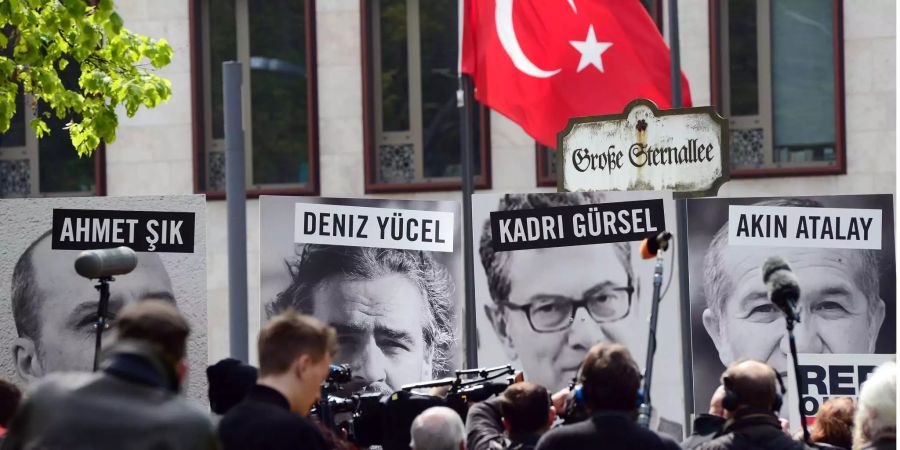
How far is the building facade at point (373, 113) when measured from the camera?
16828mm

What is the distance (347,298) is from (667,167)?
2.20 meters

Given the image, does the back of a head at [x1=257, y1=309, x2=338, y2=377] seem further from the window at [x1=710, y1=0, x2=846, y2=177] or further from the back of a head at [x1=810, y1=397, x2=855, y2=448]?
the window at [x1=710, y1=0, x2=846, y2=177]

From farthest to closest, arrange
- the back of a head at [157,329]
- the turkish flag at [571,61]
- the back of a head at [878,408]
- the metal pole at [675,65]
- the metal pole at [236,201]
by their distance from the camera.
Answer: the turkish flag at [571,61]
the metal pole at [675,65]
the metal pole at [236,201]
the back of a head at [878,408]
the back of a head at [157,329]

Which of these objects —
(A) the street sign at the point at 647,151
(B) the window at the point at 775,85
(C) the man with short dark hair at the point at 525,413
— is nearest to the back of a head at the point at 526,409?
(C) the man with short dark hair at the point at 525,413

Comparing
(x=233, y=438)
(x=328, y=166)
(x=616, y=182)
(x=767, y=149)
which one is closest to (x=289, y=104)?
(x=328, y=166)

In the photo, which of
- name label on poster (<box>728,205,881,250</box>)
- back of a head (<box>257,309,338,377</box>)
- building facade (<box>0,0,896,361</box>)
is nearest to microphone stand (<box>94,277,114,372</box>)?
back of a head (<box>257,309,338,377</box>)

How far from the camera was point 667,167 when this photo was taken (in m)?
9.38

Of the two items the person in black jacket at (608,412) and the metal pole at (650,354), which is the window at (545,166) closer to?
the metal pole at (650,354)

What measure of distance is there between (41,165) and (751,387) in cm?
1451

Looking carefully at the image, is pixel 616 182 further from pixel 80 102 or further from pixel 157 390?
pixel 157 390

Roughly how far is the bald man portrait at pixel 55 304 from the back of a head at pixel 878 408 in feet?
16.4

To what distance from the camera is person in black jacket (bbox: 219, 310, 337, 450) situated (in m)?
4.23

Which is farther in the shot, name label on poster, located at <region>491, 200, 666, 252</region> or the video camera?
name label on poster, located at <region>491, 200, 666, 252</region>

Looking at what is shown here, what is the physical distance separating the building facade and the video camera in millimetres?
9460
